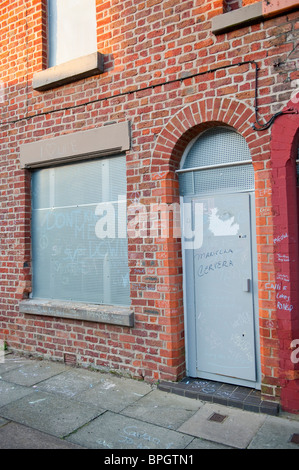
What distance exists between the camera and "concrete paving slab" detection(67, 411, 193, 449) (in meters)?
3.37

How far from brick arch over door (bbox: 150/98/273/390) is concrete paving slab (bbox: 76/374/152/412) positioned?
82 centimetres

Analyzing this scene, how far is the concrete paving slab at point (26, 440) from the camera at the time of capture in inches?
134

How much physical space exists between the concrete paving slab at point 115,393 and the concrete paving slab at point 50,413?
15 cm

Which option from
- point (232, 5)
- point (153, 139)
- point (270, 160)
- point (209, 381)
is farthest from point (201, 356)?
point (232, 5)

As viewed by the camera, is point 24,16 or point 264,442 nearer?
point 264,442

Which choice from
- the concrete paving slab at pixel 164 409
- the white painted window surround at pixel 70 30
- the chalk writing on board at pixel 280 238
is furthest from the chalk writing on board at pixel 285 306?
the white painted window surround at pixel 70 30

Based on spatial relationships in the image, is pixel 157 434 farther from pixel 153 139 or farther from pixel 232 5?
pixel 232 5

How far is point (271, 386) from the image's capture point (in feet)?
12.9

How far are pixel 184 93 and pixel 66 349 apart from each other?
384 centimetres

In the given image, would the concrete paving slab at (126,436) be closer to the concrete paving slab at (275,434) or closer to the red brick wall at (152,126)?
the concrete paving slab at (275,434)

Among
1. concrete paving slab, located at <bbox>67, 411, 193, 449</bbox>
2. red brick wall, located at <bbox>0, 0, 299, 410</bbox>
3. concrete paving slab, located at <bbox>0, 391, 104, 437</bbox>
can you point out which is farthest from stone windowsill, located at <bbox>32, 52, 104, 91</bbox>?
concrete paving slab, located at <bbox>67, 411, 193, 449</bbox>

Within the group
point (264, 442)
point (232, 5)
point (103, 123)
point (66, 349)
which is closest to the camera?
point (264, 442)

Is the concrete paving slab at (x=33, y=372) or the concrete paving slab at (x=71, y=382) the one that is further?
the concrete paving slab at (x=33, y=372)

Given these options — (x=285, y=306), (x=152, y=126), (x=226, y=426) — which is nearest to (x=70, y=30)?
(x=152, y=126)
